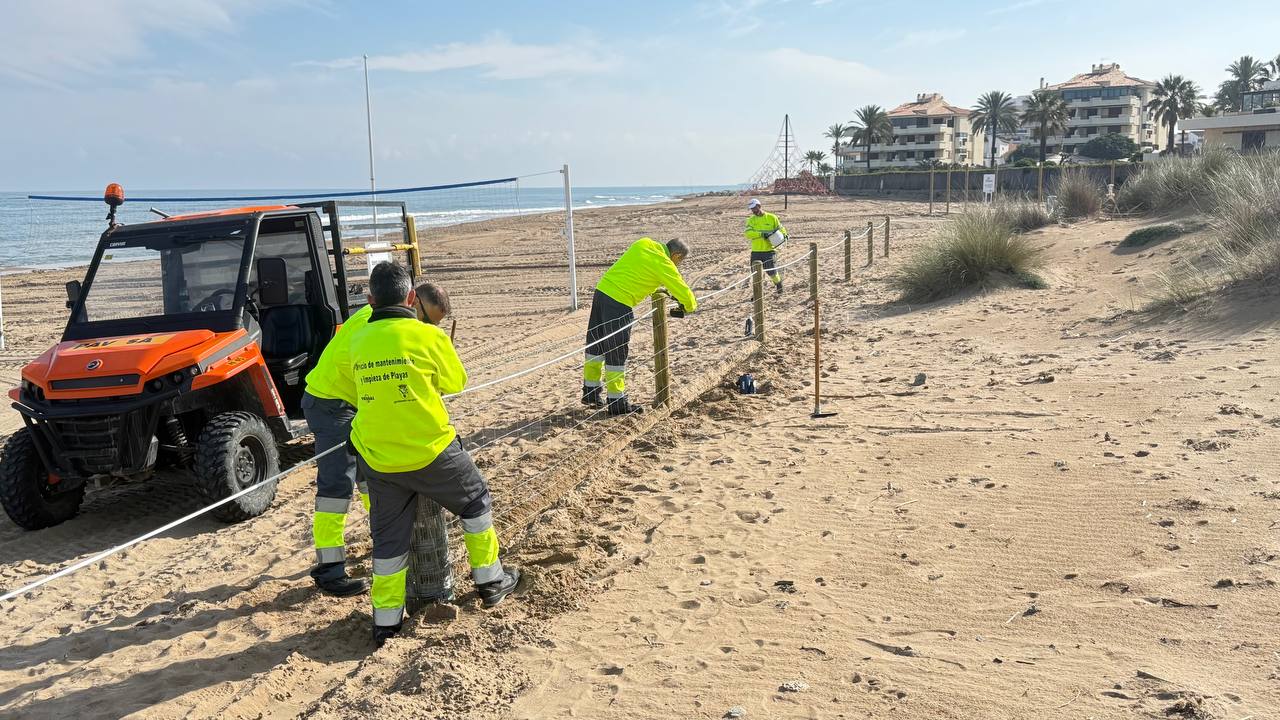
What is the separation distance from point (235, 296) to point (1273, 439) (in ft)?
Answer: 24.0

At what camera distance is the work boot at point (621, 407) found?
8.46 m

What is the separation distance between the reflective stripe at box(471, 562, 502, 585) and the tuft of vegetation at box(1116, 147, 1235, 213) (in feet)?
64.7

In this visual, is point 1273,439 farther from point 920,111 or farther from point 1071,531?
point 920,111

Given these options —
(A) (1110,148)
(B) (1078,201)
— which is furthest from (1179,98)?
(B) (1078,201)

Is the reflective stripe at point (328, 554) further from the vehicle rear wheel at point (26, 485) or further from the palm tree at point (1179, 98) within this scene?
the palm tree at point (1179, 98)

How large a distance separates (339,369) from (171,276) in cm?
300

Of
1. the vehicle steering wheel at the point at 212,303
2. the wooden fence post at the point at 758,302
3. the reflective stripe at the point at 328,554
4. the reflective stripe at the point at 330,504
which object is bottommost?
the reflective stripe at the point at 328,554

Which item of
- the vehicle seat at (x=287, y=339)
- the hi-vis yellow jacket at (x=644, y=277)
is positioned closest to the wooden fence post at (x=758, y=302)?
the hi-vis yellow jacket at (x=644, y=277)

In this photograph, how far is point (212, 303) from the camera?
680 cm

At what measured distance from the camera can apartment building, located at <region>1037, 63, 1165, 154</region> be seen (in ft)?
312

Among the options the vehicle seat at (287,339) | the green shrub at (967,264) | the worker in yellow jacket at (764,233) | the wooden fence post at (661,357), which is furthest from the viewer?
the worker in yellow jacket at (764,233)

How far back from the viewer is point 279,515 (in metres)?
6.50

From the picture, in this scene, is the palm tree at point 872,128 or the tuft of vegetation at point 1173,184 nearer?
the tuft of vegetation at point 1173,184

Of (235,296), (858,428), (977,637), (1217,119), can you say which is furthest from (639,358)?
(1217,119)
